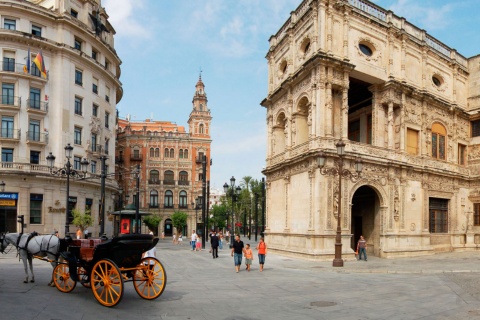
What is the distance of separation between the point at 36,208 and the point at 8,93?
35.6 ft

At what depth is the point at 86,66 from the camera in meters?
41.6

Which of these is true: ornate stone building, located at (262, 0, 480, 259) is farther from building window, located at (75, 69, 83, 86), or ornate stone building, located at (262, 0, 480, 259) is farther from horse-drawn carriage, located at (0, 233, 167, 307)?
building window, located at (75, 69, 83, 86)

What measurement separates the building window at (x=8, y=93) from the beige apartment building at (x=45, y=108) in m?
0.08

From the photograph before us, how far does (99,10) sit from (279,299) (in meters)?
43.4

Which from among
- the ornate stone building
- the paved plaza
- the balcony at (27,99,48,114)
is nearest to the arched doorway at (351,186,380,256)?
the ornate stone building

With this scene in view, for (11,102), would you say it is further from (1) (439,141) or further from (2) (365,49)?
(1) (439,141)

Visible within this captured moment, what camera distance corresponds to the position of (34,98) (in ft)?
123

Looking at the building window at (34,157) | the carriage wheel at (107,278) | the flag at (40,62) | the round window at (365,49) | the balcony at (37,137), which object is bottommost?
the carriage wheel at (107,278)

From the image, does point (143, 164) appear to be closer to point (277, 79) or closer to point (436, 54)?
point (277, 79)

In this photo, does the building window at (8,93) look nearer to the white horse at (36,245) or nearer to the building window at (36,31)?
the building window at (36,31)

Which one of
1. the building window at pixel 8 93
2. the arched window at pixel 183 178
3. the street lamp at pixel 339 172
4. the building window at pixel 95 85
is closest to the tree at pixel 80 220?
the building window at pixel 8 93

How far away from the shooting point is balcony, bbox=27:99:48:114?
36.5 m

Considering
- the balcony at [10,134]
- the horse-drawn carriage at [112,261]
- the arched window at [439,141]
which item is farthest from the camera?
the balcony at [10,134]

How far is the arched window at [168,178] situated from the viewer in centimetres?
Answer: 7088
